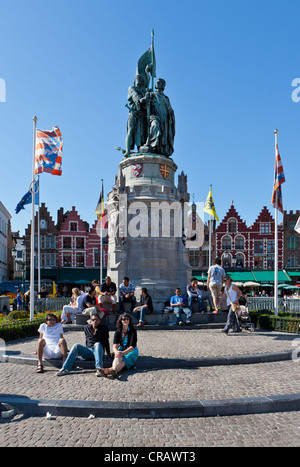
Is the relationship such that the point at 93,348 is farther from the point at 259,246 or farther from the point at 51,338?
the point at 259,246

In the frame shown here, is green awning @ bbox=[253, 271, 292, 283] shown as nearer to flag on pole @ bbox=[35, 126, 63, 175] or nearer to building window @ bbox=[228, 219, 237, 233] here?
building window @ bbox=[228, 219, 237, 233]

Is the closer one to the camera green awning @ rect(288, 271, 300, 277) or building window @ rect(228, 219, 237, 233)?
green awning @ rect(288, 271, 300, 277)

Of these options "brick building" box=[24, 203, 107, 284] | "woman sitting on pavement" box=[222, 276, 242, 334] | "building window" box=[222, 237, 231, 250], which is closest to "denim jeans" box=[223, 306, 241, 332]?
"woman sitting on pavement" box=[222, 276, 242, 334]

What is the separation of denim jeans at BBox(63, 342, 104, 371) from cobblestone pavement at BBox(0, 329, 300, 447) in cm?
23

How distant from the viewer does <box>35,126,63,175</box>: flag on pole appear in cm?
1538

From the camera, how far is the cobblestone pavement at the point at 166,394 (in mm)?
4734

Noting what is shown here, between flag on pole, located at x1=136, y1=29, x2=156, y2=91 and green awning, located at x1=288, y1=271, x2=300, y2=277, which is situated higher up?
flag on pole, located at x1=136, y1=29, x2=156, y2=91

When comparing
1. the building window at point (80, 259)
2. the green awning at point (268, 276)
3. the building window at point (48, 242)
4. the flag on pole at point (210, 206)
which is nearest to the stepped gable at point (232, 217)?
the green awning at point (268, 276)

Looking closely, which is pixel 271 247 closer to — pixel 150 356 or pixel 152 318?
pixel 152 318

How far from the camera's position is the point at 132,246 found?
15.8 metres

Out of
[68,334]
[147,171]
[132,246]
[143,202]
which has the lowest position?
[68,334]

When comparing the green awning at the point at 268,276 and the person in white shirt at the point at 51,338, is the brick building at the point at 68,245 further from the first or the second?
the person in white shirt at the point at 51,338
